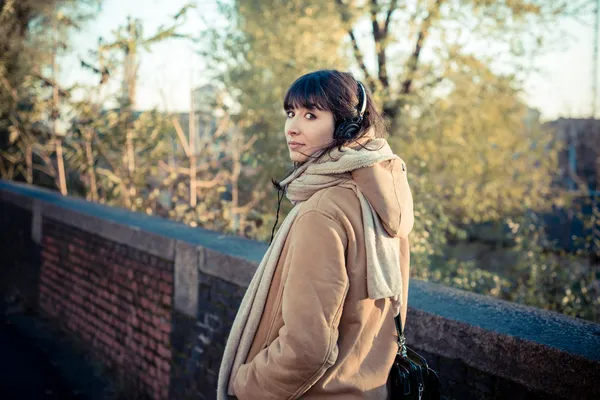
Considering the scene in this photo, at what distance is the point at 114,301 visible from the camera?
4.45 metres

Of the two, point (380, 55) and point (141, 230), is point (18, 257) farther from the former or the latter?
point (380, 55)

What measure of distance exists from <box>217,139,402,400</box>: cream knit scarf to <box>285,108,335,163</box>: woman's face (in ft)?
0.19

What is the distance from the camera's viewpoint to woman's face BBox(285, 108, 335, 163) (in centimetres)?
164

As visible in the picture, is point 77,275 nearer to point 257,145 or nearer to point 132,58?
point 132,58

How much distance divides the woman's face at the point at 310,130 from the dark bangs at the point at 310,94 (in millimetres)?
16

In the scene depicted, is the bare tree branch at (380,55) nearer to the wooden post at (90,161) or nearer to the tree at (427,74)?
the tree at (427,74)

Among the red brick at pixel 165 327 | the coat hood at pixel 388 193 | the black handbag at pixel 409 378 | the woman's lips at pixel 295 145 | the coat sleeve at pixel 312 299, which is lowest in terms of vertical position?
the red brick at pixel 165 327

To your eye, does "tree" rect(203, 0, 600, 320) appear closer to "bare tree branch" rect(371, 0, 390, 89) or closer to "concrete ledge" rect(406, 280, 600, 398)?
"bare tree branch" rect(371, 0, 390, 89)

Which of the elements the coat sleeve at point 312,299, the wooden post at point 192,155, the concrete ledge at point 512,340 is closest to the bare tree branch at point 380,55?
the wooden post at point 192,155

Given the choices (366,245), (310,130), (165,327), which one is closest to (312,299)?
(366,245)

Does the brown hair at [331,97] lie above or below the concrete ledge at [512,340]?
above

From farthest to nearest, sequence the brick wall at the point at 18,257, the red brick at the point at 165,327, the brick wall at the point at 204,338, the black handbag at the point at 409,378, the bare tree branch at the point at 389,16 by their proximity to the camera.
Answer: the bare tree branch at the point at 389,16 → the brick wall at the point at 18,257 → the red brick at the point at 165,327 → the brick wall at the point at 204,338 → the black handbag at the point at 409,378

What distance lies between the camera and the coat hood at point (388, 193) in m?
1.57

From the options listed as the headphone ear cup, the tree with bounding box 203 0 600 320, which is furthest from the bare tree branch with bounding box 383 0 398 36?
the headphone ear cup
